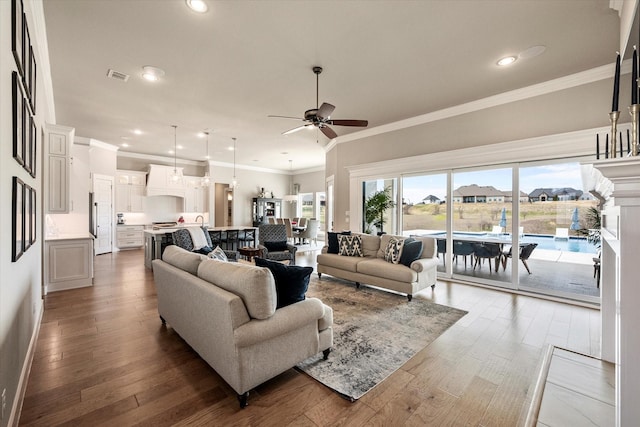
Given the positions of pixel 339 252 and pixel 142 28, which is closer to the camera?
pixel 142 28

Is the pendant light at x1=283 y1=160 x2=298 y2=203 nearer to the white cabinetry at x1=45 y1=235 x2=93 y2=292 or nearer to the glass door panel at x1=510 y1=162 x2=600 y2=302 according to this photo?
the white cabinetry at x1=45 y1=235 x2=93 y2=292

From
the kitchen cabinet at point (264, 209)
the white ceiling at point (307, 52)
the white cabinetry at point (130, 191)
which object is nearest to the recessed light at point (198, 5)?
the white ceiling at point (307, 52)

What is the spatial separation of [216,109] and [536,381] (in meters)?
5.69

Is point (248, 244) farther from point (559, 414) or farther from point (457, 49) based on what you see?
point (559, 414)

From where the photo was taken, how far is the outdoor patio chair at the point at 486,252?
16.0 ft

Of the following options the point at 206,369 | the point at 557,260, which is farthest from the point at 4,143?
the point at 557,260

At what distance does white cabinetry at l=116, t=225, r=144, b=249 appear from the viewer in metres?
8.55

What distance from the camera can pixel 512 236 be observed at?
15.1 ft

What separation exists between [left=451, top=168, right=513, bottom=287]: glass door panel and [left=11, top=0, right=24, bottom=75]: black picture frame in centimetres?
565

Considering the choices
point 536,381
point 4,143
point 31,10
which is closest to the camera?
point 4,143

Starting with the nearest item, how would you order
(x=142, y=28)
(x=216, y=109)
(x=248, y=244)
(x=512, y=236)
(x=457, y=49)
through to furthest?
(x=142, y=28)
(x=457, y=49)
(x=512, y=236)
(x=216, y=109)
(x=248, y=244)

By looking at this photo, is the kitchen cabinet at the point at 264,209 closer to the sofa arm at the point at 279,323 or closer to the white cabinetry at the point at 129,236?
the white cabinetry at the point at 129,236

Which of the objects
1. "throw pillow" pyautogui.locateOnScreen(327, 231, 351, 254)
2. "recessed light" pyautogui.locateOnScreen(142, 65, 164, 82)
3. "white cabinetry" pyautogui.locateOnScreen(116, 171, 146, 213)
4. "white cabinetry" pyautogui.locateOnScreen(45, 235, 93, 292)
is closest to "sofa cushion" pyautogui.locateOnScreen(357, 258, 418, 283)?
"throw pillow" pyautogui.locateOnScreen(327, 231, 351, 254)

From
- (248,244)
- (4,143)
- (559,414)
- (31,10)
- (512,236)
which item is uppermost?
(31,10)
